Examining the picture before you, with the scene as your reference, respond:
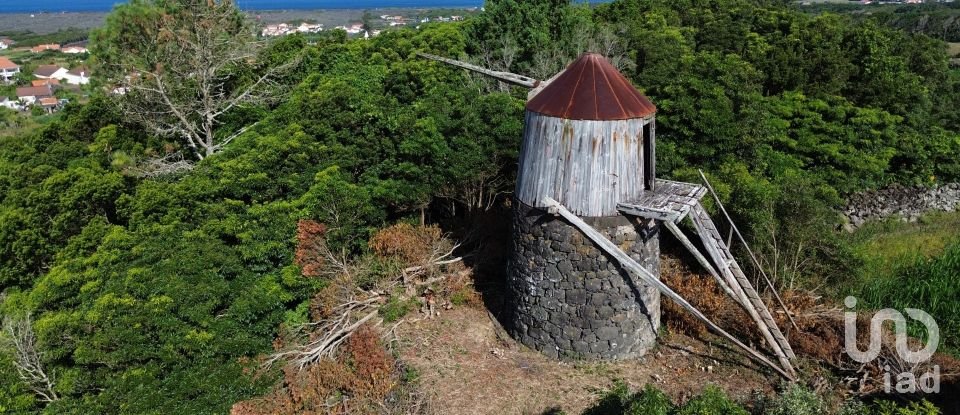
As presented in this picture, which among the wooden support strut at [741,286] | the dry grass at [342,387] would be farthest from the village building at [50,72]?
the wooden support strut at [741,286]

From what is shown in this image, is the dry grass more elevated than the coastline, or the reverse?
the coastline

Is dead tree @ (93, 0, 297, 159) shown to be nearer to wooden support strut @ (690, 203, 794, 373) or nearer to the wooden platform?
the wooden platform

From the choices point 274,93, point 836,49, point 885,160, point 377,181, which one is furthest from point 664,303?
point 836,49

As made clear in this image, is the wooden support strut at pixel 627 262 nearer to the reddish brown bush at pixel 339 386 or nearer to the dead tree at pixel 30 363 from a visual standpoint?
the reddish brown bush at pixel 339 386

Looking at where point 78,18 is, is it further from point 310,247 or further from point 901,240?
point 901,240

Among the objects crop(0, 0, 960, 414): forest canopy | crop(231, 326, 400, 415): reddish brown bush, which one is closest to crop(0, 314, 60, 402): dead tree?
crop(0, 0, 960, 414): forest canopy

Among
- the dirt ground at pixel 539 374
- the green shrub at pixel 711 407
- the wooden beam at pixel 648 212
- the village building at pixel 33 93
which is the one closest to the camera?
the green shrub at pixel 711 407
